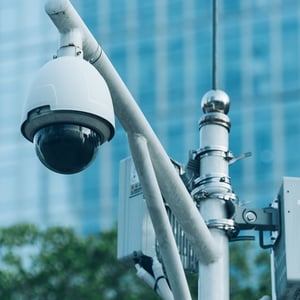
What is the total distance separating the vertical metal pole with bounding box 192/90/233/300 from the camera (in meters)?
6.25

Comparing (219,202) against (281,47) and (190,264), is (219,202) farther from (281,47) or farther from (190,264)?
(281,47)

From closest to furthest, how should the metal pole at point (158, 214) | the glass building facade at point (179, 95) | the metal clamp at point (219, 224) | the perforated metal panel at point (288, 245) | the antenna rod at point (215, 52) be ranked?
the metal pole at point (158, 214)
the perforated metal panel at point (288, 245)
the metal clamp at point (219, 224)
the antenna rod at point (215, 52)
the glass building facade at point (179, 95)

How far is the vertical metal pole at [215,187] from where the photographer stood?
20.5ft

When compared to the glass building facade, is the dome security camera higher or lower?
lower

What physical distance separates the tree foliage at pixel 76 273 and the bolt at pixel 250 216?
15.9m

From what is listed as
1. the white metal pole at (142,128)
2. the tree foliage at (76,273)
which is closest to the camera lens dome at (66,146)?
the white metal pole at (142,128)

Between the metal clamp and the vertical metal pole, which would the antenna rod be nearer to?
the vertical metal pole

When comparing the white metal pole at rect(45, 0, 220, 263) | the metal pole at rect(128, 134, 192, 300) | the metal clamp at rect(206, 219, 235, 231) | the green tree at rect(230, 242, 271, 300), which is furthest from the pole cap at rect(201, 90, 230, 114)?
the green tree at rect(230, 242, 271, 300)

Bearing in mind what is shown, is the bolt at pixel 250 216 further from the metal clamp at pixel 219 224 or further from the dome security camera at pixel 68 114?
the dome security camera at pixel 68 114

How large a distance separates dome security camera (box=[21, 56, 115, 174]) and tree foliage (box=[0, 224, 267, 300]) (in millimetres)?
17210

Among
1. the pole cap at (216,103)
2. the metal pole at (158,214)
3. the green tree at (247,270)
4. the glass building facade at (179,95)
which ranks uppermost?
the glass building facade at (179,95)

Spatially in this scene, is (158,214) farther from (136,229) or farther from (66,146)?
(136,229)

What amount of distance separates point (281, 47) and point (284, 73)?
720 mm

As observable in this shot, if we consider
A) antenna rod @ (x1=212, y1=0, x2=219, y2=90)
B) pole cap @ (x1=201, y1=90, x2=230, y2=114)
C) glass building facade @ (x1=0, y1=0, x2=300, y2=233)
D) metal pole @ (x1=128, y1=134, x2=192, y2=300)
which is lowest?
metal pole @ (x1=128, y1=134, x2=192, y2=300)
